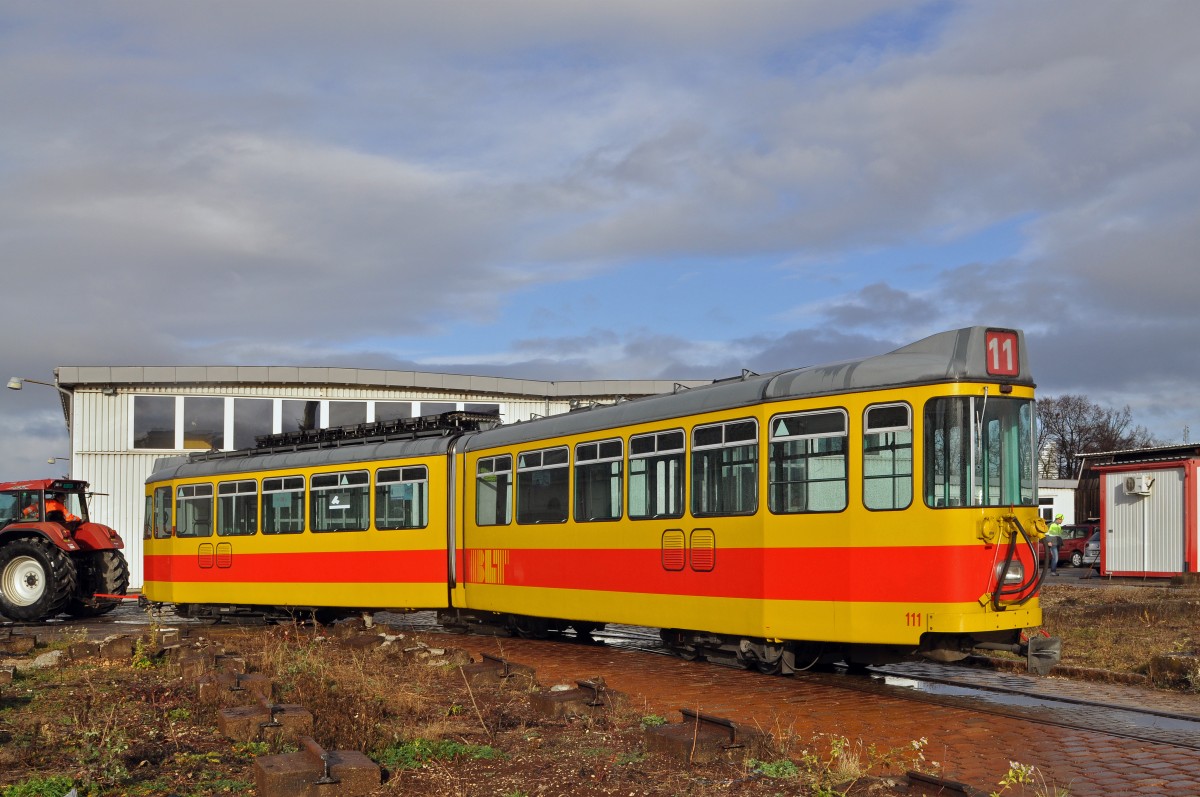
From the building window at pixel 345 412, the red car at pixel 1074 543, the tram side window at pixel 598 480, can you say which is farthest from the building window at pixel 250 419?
the red car at pixel 1074 543

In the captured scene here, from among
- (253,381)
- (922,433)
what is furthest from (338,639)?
(253,381)

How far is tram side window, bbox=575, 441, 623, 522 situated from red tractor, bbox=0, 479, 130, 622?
40.7 feet

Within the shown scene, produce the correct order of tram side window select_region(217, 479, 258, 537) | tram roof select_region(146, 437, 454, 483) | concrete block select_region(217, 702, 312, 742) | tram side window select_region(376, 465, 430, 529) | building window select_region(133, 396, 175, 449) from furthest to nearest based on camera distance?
building window select_region(133, 396, 175, 449), tram side window select_region(217, 479, 258, 537), tram roof select_region(146, 437, 454, 483), tram side window select_region(376, 465, 430, 529), concrete block select_region(217, 702, 312, 742)

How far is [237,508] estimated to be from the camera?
22391mm

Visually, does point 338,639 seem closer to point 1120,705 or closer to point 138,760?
point 138,760

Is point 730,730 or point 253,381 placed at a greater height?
point 253,381

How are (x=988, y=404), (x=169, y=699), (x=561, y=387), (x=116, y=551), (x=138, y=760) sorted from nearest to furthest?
(x=138, y=760), (x=169, y=699), (x=988, y=404), (x=116, y=551), (x=561, y=387)

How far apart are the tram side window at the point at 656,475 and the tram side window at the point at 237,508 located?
31.6 ft

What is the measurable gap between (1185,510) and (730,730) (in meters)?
27.7

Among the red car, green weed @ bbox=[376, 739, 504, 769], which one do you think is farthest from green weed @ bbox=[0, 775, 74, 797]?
the red car

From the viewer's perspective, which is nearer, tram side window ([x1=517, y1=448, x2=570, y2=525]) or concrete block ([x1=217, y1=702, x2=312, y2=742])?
concrete block ([x1=217, y1=702, x2=312, y2=742])

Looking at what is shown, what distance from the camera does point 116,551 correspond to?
81.8ft

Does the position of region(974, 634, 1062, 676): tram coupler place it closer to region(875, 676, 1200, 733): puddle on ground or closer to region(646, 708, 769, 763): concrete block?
region(875, 676, 1200, 733): puddle on ground

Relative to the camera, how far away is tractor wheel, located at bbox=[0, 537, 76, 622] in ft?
77.0
